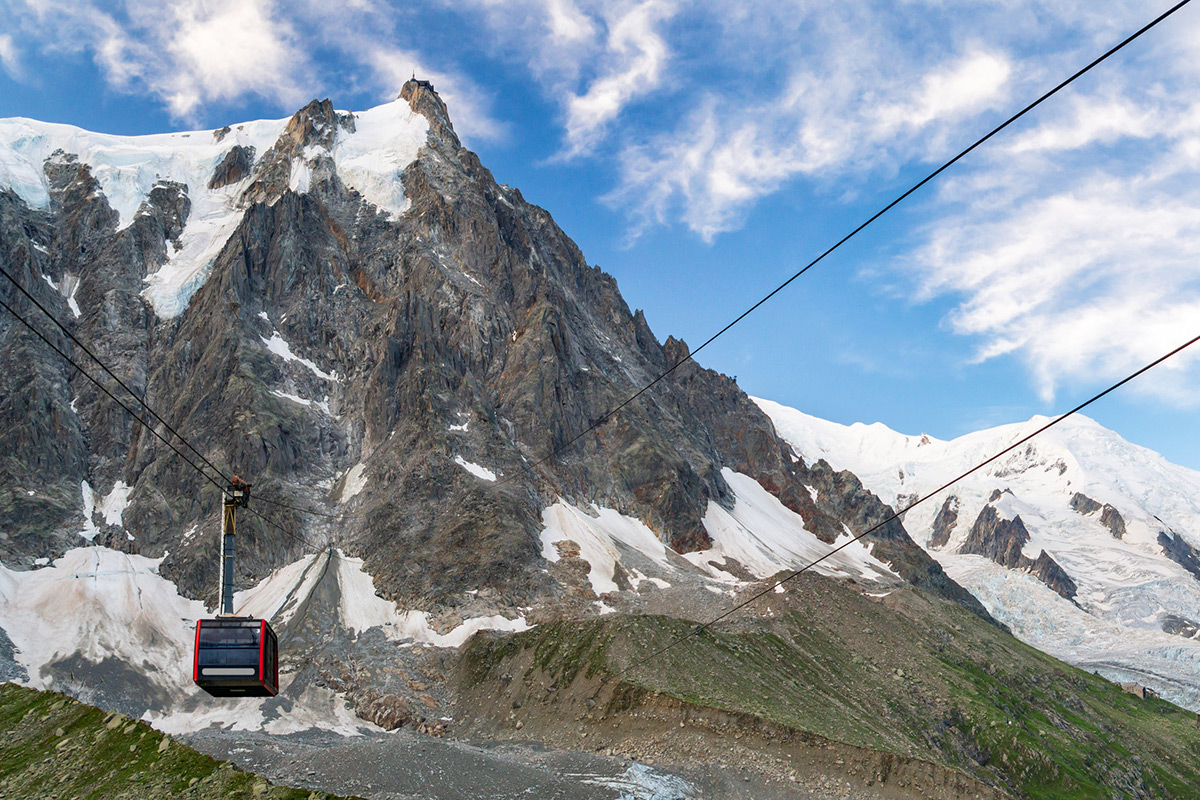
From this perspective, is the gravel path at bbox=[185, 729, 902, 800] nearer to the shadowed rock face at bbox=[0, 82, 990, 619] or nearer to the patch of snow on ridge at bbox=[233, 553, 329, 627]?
the patch of snow on ridge at bbox=[233, 553, 329, 627]

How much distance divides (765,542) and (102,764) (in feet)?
388

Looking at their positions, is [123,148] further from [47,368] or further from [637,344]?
[637,344]

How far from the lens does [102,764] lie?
3488 centimetres

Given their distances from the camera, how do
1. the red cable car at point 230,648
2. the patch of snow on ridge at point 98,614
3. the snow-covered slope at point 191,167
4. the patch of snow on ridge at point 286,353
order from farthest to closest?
1. the snow-covered slope at point 191,167
2. the patch of snow on ridge at point 286,353
3. the patch of snow on ridge at point 98,614
4. the red cable car at point 230,648

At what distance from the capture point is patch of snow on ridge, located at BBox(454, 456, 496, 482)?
111688mm

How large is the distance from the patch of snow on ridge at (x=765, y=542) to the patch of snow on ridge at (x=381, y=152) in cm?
8280

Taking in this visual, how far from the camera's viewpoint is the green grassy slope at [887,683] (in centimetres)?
6881

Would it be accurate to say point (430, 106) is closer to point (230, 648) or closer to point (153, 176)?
point (153, 176)

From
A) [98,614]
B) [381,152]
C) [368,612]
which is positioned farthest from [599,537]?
[381,152]

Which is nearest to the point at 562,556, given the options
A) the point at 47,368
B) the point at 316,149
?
the point at 47,368

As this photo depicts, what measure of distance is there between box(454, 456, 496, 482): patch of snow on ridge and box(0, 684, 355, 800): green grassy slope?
229 ft

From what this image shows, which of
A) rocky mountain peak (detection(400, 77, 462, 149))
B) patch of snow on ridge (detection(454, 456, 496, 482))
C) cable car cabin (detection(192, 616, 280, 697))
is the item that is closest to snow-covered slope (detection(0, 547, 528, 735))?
patch of snow on ridge (detection(454, 456, 496, 482))

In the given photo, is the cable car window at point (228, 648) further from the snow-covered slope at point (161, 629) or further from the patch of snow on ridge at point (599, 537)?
the patch of snow on ridge at point (599, 537)

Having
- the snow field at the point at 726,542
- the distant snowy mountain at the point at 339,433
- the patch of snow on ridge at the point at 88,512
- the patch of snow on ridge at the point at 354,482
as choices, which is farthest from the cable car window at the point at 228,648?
the patch of snow on ridge at the point at 354,482
